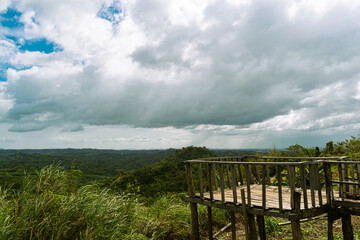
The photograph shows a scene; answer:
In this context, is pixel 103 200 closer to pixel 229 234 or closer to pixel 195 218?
pixel 195 218

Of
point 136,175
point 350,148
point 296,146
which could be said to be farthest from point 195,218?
point 136,175

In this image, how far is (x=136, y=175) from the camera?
3712 centimetres

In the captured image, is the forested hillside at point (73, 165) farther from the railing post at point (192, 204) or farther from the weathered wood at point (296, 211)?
the weathered wood at point (296, 211)

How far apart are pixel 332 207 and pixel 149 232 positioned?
4.72 metres

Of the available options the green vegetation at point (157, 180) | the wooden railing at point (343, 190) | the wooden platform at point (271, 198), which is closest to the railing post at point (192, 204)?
the wooden platform at point (271, 198)

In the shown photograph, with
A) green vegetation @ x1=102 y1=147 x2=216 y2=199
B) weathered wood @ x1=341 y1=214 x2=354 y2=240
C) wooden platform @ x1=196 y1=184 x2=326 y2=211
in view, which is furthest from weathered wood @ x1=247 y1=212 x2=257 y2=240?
green vegetation @ x1=102 y1=147 x2=216 y2=199

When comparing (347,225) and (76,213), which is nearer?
(76,213)

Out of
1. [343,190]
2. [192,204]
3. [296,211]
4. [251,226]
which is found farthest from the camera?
[192,204]

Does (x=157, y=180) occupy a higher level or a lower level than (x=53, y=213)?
lower

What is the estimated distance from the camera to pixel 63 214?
4738 millimetres

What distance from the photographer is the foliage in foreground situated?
4.29m

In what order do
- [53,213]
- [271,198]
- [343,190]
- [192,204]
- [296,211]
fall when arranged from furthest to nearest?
[192,204], [271,198], [343,190], [53,213], [296,211]

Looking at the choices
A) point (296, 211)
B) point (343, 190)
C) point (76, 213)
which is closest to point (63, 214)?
point (76, 213)

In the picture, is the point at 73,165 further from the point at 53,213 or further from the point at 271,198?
the point at 271,198
